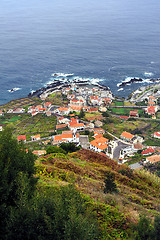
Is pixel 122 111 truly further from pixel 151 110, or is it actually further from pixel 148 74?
pixel 148 74

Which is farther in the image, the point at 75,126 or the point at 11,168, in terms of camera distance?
the point at 75,126

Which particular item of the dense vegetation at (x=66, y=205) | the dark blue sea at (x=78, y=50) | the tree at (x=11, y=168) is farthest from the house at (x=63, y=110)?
the tree at (x=11, y=168)

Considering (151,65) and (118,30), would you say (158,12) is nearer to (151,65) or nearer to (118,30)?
(118,30)

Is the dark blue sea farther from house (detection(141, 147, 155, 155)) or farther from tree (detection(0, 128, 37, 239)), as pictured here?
tree (detection(0, 128, 37, 239))

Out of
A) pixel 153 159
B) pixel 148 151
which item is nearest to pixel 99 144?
pixel 148 151

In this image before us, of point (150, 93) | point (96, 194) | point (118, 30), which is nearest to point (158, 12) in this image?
point (118, 30)

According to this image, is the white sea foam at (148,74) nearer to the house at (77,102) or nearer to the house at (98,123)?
the house at (77,102)
